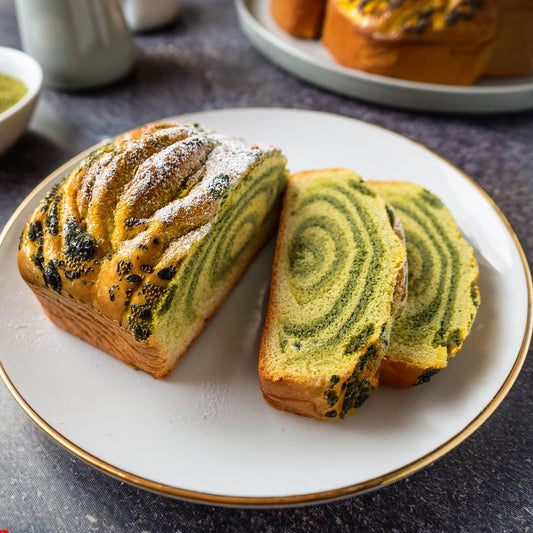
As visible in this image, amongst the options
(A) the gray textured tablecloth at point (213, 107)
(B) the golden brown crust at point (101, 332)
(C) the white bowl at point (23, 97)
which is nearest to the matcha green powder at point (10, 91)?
(C) the white bowl at point (23, 97)

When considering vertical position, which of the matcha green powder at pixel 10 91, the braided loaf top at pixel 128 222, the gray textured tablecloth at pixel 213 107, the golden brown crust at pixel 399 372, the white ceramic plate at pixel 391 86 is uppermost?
the braided loaf top at pixel 128 222

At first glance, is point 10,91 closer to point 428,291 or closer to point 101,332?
point 101,332

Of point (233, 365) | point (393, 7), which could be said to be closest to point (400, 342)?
point (233, 365)

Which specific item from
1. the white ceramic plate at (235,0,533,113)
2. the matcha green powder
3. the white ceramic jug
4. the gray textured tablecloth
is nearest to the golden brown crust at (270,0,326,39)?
the white ceramic plate at (235,0,533,113)

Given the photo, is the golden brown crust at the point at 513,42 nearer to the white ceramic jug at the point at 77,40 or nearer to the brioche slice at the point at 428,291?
the brioche slice at the point at 428,291

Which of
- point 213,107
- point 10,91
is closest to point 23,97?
point 10,91

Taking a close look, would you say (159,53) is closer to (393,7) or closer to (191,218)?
(393,7)

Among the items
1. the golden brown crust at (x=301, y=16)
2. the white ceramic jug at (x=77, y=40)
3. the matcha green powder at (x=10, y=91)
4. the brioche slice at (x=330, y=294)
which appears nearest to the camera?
the brioche slice at (x=330, y=294)

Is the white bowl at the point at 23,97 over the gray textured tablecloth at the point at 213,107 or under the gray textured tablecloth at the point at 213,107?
over

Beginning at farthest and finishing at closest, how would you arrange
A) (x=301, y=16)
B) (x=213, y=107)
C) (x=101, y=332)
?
(x=301, y=16) → (x=213, y=107) → (x=101, y=332)
